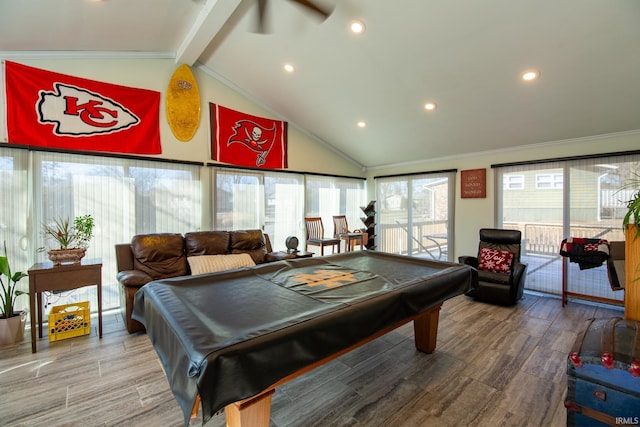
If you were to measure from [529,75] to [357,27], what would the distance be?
6.75 ft

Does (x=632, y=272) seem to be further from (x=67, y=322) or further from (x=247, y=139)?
(x=67, y=322)

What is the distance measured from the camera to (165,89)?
13.4ft

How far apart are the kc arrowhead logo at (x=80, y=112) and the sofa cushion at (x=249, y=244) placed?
2116 mm

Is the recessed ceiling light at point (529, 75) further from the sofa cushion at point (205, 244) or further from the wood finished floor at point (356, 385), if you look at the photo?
the sofa cushion at point (205, 244)

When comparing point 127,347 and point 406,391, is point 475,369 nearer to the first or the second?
point 406,391

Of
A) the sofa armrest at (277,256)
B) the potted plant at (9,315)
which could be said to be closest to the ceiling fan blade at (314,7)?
the sofa armrest at (277,256)

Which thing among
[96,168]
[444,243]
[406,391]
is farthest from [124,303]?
[444,243]

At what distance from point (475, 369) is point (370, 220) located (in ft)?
15.0

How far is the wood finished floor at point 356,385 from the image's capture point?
1.83 m

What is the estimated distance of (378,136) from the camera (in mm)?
5383

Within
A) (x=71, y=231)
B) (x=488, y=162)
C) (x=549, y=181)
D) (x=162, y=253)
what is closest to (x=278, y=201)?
(x=162, y=253)

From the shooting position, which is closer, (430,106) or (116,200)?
(116,200)

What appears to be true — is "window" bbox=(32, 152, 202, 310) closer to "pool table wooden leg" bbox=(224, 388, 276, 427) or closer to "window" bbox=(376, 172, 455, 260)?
"pool table wooden leg" bbox=(224, 388, 276, 427)

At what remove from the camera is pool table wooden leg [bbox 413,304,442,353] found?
2.59m
